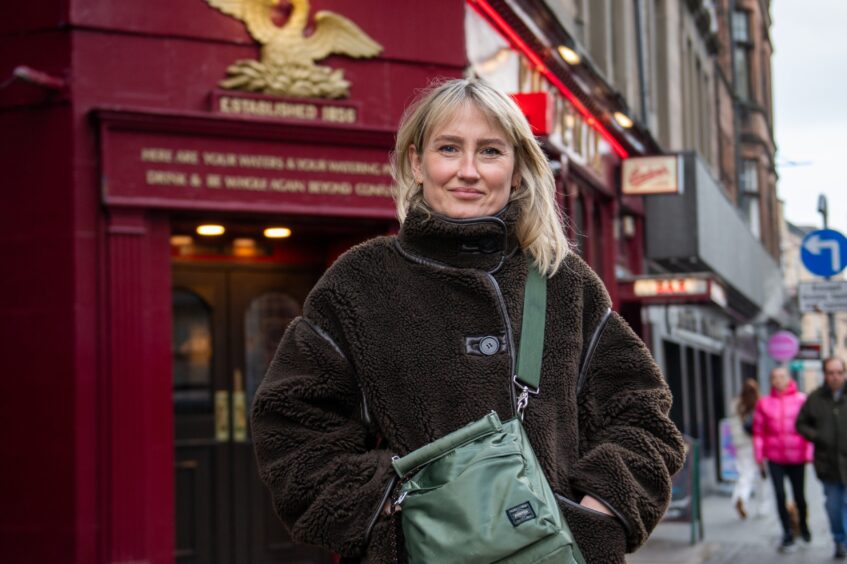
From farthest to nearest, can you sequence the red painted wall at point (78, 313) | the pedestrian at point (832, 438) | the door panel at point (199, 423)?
the pedestrian at point (832, 438) → the door panel at point (199, 423) → the red painted wall at point (78, 313)

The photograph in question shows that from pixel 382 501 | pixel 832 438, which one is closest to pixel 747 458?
pixel 832 438

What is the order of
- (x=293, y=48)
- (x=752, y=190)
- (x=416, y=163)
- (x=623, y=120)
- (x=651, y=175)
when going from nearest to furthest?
(x=416, y=163)
(x=293, y=48)
(x=623, y=120)
(x=651, y=175)
(x=752, y=190)

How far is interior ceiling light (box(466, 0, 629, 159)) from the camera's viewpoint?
39.5 ft

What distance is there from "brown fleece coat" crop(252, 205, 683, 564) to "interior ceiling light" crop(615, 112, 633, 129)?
14935 mm

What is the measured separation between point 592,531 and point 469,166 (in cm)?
81

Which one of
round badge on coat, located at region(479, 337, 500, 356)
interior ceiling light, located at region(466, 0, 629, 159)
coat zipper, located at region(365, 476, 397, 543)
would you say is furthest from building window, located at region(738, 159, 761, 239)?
coat zipper, located at region(365, 476, 397, 543)

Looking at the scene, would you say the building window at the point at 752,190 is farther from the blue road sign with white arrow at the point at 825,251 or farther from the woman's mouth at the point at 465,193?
the woman's mouth at the point at 465,193

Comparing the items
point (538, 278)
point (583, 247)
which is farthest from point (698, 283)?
point (538, 278)

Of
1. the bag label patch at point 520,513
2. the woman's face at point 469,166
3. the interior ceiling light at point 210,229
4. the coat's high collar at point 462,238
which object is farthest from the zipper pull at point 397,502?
the interior ceiling light at point 210,229

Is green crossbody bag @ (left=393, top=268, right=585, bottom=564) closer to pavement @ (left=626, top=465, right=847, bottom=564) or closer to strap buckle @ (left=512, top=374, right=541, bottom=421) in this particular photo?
strap buckle @ (left=512, top=374, right=541, bottom=421)

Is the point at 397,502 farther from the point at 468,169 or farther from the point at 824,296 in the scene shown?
the point at 824,296

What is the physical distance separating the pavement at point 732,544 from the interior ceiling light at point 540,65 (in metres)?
4.80

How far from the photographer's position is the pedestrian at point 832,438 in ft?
43.3

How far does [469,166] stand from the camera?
9.62 ft
